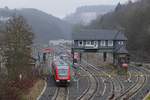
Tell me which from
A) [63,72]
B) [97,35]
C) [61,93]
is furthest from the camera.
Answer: [97,35]

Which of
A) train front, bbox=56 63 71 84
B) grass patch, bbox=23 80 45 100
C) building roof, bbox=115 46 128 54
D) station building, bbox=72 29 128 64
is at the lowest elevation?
grass patch, bbox=23 80 45 100

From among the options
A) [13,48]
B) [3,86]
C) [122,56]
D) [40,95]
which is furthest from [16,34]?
[122,56]

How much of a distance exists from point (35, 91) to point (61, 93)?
2513mm

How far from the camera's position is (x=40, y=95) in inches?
1533

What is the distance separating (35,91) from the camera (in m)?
40.4

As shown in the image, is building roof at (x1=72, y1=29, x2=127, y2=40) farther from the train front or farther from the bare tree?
the bare tree

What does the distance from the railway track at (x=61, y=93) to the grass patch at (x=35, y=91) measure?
1.65m

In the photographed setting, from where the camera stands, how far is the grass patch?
121 ft

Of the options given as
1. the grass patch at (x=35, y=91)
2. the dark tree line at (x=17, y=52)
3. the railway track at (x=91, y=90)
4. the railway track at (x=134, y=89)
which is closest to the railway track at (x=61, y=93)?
the railway track at (x=91, y=90)

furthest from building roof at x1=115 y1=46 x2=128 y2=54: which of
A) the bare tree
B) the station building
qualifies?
the bare tree

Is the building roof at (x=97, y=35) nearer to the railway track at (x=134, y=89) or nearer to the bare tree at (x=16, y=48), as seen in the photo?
the railway track at (x=134, y=89)

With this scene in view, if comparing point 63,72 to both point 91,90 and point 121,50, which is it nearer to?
point 91,90

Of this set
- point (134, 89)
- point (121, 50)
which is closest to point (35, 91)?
point (134, 89)

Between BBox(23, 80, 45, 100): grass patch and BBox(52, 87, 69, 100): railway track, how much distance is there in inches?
65.1
